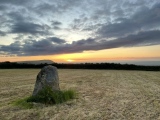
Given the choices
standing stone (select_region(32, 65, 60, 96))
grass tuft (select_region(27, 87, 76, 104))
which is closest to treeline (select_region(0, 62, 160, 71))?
standing stone (select_region(32, 65, 60, 96))

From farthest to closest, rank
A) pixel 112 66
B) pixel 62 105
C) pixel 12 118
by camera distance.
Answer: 1. pixel 112 66
2. pixel 62 105
3. pixel 12 118

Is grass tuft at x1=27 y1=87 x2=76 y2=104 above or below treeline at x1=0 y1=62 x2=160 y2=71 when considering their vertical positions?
below

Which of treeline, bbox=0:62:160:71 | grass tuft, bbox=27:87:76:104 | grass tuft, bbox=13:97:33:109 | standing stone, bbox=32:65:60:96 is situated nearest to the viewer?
grass tuft, bbox=13:97:33:109

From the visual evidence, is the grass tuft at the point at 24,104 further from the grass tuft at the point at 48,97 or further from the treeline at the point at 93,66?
the treeline at the point at 93,66

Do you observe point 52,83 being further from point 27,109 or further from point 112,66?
point 112,66

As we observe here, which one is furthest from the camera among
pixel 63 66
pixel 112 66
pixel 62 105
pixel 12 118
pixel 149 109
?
pixel 63 66

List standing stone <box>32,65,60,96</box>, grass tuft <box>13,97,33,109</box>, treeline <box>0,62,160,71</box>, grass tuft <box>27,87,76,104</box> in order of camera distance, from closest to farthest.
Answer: grass tuft <box>13,97,33,109</box>, grass tuft <box>27,87,76,104</box>, standing stone <box>32,65,60,96</box>, treeline <box>0,62,160,71</box>

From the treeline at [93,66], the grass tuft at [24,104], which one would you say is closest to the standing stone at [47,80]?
the grass tuft at [24,104]

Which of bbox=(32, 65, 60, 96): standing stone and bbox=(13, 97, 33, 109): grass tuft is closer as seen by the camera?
bbox=(13, 97, 33, 109): grass tuft

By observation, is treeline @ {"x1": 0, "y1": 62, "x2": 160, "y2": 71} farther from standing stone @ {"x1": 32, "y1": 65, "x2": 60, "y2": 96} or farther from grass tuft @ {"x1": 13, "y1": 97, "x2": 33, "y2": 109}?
grass tuft @ {"x1": 13, "y1": 97, "x2": 33, "y2": 109}

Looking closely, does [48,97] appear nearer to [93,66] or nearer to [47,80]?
[47,80]

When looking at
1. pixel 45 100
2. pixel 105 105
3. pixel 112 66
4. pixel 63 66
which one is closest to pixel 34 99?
pixel 45 100

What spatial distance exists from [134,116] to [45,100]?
16.3 feet

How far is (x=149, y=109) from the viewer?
9703mm
